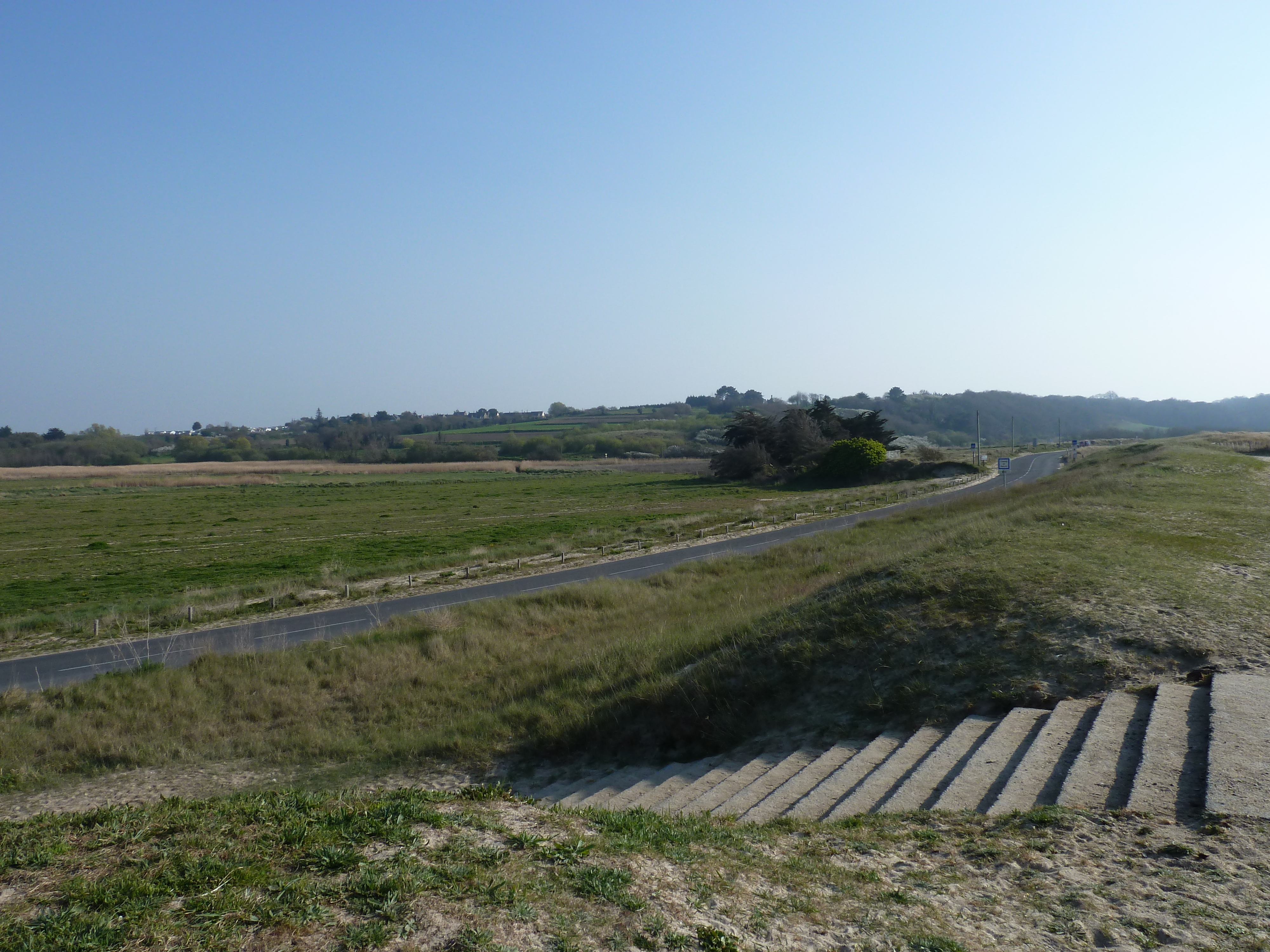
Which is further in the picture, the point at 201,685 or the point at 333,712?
the point at 201,685

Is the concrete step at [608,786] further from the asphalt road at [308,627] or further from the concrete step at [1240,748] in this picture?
the asphalt road at [308,627]

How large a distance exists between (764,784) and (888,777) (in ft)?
4.48

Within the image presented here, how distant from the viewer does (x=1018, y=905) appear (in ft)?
17.3

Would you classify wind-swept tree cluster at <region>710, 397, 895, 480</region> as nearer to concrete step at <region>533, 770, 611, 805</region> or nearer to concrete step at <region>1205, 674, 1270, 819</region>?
concrete step at <region>533, 770, 611, 805</region>

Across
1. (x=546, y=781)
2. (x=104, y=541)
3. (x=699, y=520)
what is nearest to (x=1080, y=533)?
(x=546, y=781)

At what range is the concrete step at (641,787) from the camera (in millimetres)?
9133

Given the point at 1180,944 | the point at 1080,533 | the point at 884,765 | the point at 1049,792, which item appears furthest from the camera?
the point at 1080,533

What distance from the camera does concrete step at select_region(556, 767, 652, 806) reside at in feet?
32.1

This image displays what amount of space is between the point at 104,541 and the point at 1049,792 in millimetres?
51869

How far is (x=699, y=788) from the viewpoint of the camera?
945cm

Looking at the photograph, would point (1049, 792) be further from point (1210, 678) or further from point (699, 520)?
point (699, 520)

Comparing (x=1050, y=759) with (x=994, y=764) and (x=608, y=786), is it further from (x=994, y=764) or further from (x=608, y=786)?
(x=608, y=786)

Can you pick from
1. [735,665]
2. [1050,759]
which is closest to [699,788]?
[735,665]

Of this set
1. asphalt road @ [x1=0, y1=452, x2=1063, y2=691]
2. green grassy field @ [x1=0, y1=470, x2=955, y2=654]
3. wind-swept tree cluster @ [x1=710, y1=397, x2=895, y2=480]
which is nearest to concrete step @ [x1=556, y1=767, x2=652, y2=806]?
asphalt road @ [x1=0, y1=452, x2=1063, y2=691]
